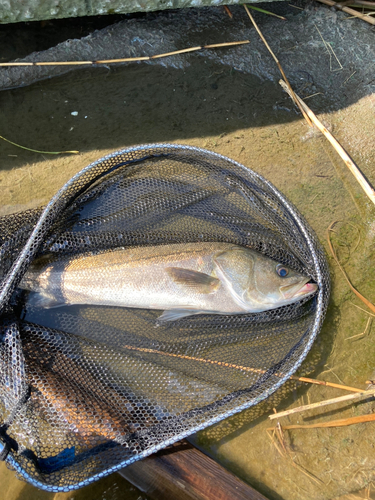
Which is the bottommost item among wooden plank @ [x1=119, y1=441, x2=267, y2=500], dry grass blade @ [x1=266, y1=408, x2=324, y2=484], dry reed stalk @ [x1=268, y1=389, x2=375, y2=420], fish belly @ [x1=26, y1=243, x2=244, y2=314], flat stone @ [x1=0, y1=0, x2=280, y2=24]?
dry grass blade @ [x1=266, y1=408, x2=324, y2=484]

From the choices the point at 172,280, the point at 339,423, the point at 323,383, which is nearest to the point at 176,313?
the point at 172,280

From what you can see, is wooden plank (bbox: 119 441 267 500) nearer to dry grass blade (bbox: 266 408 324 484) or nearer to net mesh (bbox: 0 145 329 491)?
net mesh (bbox: 0 145 329 491)

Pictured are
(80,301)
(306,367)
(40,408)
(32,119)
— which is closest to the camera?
(40,408)

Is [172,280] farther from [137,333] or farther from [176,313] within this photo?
[137,333]

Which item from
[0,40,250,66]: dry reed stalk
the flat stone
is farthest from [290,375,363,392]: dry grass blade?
the flat stone

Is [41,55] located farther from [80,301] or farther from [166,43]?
[80,301]

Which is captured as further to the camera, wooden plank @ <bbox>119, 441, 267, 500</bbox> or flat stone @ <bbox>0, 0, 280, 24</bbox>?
flat stone @ <bbox>0, 0, 280, 24</bbox>

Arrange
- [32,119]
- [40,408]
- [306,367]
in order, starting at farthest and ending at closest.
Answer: [32,119]
[306,367]
[40,408]

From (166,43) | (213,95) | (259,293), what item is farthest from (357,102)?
(259,293)
